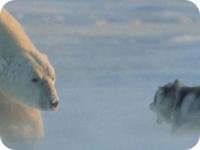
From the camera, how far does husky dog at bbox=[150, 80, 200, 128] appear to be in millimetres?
1872

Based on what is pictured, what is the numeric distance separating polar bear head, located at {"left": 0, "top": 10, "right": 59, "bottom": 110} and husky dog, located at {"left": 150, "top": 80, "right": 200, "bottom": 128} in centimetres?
29

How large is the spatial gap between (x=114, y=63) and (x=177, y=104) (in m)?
0.21

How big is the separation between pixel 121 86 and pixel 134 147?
0.17 meters

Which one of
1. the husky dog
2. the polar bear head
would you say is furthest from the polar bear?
the husky dog

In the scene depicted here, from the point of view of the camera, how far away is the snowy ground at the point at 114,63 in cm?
184

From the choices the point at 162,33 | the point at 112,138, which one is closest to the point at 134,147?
the point at 112,138

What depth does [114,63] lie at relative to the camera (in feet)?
6.12

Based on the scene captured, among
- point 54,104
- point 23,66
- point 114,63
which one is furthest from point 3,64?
point 114,63

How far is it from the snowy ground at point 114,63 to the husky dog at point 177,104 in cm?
2

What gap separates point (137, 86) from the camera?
1.88m

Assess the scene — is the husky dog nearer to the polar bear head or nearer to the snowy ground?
the snowy ground

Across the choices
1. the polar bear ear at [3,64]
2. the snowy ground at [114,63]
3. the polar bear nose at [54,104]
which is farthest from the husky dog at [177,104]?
the polar bear ear at [3,64]

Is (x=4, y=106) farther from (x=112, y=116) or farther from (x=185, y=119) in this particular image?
(x=185, y=119)

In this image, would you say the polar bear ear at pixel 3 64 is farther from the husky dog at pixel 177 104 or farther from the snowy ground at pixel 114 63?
the husky dog at pixel 177 104
